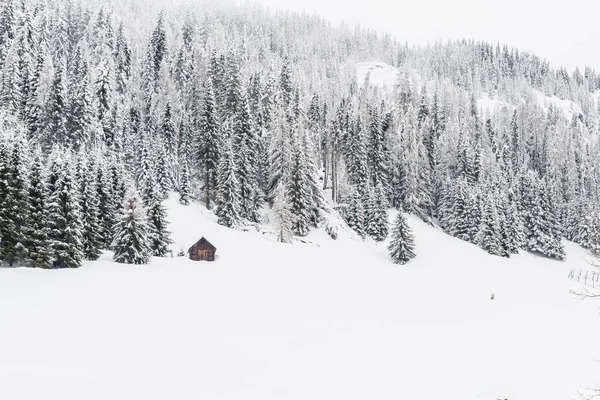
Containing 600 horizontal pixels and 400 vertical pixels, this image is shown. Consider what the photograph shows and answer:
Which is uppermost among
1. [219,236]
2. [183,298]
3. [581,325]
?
[219,236]

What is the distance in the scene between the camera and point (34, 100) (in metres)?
55.1

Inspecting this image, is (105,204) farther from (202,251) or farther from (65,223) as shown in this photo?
(202,251)

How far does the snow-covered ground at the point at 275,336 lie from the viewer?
549 inches

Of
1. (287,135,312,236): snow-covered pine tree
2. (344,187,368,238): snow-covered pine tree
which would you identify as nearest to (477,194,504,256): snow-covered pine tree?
(344,187,368,238): snow-covered pine tree

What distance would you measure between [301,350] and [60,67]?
52.7 metres

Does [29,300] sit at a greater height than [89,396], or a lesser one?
greater

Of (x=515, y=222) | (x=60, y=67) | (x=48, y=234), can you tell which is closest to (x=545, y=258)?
→ (x=515, y=222)

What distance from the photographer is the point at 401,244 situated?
5394 centimetres

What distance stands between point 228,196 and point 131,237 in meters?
17.8

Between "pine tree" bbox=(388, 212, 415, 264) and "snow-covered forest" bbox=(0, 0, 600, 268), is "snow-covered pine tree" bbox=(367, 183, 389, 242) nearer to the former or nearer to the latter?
"snow-covered forest" bbox=(0, 0, 600, 268)

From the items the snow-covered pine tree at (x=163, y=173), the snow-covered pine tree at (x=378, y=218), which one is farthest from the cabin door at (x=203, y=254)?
the snow-covered pine tree at (x=378, y=218)

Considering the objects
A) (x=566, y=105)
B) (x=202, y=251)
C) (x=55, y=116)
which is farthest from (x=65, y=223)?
(x=566, y=105)

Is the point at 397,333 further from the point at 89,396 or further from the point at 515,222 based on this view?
the point at 515,222

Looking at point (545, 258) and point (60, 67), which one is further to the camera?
point (545, 258)
